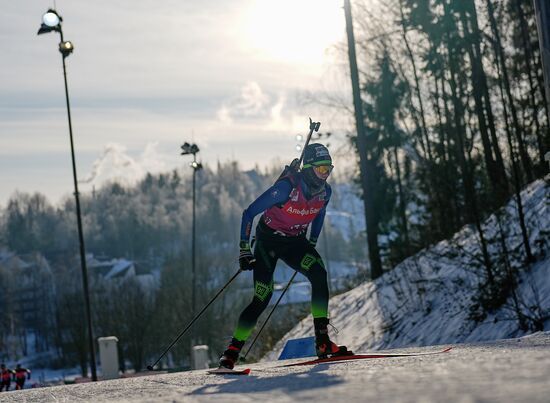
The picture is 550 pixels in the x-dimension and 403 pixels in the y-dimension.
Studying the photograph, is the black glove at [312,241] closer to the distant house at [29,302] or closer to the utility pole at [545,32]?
the utility pole at [545,32]

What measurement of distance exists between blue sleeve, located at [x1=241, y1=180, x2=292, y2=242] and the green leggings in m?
0.37

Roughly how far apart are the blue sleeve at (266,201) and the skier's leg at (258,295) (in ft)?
1.22

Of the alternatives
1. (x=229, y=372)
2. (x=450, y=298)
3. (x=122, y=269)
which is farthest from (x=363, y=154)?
(x=122, y=269)

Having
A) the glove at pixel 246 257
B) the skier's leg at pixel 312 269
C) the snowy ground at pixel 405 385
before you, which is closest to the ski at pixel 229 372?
the snowy ground at pixel 405 385

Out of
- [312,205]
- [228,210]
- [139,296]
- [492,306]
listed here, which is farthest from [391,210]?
[228,210]

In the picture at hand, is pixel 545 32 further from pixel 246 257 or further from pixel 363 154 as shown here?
pixel 363 154

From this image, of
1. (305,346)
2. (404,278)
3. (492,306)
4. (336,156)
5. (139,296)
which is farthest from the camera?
(139,296)

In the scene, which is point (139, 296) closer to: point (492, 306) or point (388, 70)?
point (388, 70)

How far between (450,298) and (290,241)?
7.48m

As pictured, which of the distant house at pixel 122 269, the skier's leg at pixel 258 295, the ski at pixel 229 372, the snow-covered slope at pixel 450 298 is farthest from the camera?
the distant house at pixel 122 269

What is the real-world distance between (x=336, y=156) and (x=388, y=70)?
5.08 meters

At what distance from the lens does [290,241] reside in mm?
7688

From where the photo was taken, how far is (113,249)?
563 feet

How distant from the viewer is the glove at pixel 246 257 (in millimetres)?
7172
